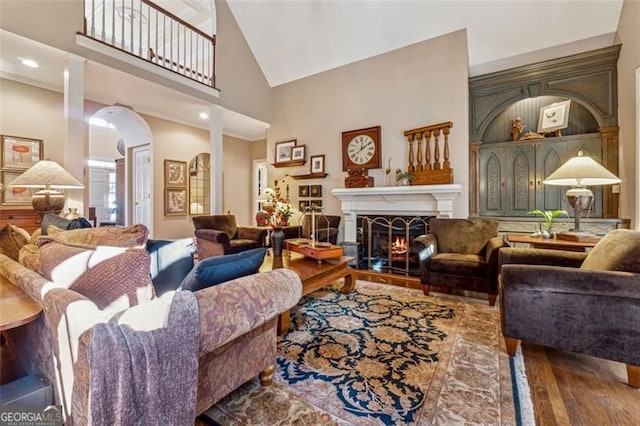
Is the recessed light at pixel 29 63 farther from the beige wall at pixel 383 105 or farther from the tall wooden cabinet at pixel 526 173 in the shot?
the tall wooden cabinet at pixel 526 173

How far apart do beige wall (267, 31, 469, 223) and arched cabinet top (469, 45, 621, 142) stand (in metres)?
0.67

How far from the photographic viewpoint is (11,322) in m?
0.98

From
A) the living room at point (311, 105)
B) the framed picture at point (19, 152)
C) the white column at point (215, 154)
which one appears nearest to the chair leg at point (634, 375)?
the living room at point (311, 105)

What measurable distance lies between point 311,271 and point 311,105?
12.1 ft

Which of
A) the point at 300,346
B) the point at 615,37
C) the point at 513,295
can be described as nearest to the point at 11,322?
the point at 300,346

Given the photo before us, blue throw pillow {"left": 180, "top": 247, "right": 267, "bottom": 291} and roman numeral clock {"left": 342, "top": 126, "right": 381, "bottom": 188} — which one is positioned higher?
roman numeral clock {"left": 342, "top": 126, "right": 381, "bottom": 188}

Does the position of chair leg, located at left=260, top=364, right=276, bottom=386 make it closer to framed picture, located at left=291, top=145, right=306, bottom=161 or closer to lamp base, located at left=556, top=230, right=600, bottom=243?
lamp base, located at left=556, top=230, right=600, bottom=243

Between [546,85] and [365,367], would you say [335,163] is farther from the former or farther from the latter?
[365,367]

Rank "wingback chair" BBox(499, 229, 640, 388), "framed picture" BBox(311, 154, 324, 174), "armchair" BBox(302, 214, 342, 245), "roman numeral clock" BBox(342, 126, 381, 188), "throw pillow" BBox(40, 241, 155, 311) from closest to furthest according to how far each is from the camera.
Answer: "throw pillow" BBox(40, 241, 155, 311) → "wingback chair" BBox(499, 229, 640, 388) → "roman numeral clock" BBox(342, 126, 381, 188) → "armchair" BBox(302, 214, 342, 245) → "framed picture" BBox(311, 154, 324, 174)

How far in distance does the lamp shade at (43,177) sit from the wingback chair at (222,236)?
157 centimetres

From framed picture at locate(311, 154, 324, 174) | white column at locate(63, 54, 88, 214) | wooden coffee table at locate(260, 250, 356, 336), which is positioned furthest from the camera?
framed picture at locate(311, 154, 324, 174)

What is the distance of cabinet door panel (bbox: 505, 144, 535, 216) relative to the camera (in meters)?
4.07

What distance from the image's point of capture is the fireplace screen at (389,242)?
13.6 feet

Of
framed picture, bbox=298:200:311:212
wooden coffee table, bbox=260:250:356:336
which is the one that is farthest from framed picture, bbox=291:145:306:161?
wooden coffee table, bbox=260:250:356:336
